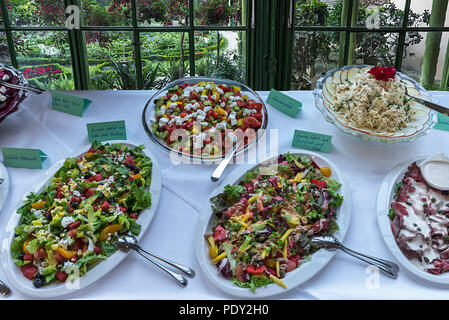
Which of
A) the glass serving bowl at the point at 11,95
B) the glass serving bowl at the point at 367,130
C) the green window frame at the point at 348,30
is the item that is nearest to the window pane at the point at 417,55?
the green window frame at the point at 348,30

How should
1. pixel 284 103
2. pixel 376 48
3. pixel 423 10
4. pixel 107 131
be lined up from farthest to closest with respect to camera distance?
pixel 376 48, pixel 423 10, pixel 284 103, pixel 107 131

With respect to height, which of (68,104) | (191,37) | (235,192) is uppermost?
(191,37)

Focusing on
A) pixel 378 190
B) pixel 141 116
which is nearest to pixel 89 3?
pixel 141 116

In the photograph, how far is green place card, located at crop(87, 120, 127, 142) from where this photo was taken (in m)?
1.30

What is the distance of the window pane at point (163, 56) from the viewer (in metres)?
1.92

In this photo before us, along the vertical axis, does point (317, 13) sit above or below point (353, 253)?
above

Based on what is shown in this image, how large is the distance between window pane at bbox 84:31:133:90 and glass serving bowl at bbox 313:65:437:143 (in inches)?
41.1

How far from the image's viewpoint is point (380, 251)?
36.9 inches

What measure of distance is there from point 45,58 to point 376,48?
66.2 inches

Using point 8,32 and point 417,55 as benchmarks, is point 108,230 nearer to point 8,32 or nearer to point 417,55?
point 8,32

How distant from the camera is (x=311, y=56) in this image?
200 cm

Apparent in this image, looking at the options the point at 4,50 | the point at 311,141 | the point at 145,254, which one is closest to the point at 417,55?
the point at 311,141

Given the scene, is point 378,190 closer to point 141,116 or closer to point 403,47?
point 141,116

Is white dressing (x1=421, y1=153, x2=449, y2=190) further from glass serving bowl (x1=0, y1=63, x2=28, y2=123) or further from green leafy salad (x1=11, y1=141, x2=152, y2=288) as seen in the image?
glass serving bowl (x1=0, y1=63, x2=28, y2=123)
